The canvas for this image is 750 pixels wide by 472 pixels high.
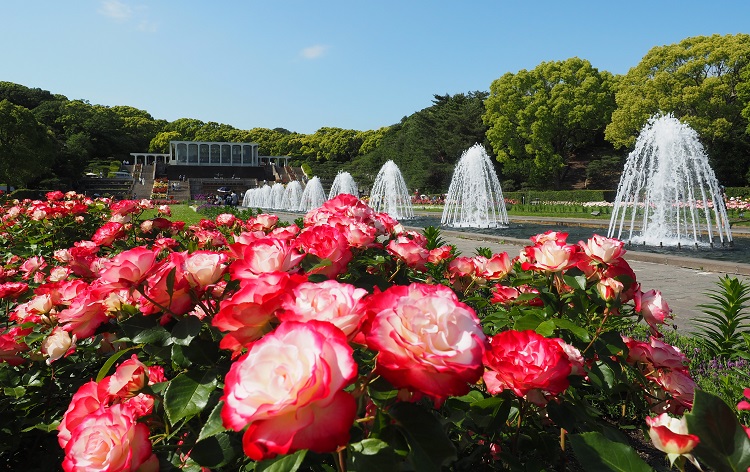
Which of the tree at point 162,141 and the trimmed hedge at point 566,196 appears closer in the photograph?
the trimmed hedge at point 566,196

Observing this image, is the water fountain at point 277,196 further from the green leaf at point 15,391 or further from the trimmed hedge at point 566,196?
the green leaf at point 15,391

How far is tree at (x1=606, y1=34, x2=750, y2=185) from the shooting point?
25812mm

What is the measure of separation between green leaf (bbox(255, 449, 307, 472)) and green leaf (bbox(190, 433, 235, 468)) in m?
0.26

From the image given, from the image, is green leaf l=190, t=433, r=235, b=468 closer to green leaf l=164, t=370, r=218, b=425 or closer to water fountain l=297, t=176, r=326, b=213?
green leaf l=164, t=370, r=218, b=425

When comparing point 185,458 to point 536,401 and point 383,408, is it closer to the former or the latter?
point 383,408

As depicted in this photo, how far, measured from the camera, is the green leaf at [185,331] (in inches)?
42.4

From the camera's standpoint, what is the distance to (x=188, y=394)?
3.34 ft

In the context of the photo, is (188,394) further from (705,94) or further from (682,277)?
(705,94)

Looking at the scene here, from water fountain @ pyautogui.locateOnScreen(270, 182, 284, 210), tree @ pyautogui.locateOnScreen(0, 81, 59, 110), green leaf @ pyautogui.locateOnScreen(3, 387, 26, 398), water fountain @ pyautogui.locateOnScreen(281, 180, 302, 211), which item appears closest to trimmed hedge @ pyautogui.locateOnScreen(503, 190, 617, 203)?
water fountain @ pyautogui.locateOnScreen(281, 180, 302, 211)

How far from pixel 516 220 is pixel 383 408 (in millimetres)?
17932

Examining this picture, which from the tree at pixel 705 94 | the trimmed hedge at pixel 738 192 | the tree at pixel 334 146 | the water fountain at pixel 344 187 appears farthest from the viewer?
the tree at pixel 334 146

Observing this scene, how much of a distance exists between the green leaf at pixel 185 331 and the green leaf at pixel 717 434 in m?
0.93

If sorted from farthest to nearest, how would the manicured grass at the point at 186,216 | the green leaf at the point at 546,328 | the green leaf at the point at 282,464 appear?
the manicured grass at the point at 186,216, the green leaf at the point at 546,328, the green leaf at the point at 282,464

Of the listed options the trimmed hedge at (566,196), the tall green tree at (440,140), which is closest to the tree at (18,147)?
the tall green tree at (440,140)
